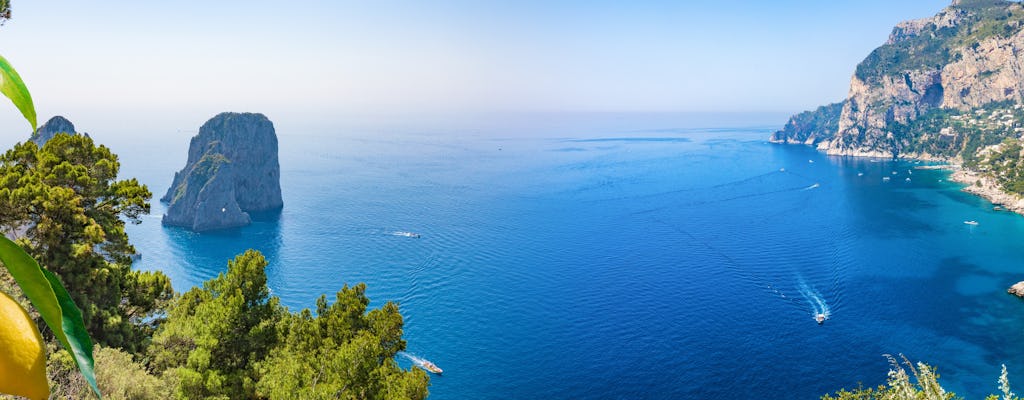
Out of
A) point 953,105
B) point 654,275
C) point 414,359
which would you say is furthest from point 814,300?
point 953,105

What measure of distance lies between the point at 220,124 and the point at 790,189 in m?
107

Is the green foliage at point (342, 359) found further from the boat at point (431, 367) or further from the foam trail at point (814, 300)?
the foam trail at point (814, 300)

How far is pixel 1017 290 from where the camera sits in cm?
5497

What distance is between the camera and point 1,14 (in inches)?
495

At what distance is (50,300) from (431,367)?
43297 millimetres

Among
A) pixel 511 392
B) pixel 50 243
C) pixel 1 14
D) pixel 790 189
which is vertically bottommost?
pixel 511 392

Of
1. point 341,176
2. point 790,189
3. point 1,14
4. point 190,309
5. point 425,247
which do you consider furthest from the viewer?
point 341,176

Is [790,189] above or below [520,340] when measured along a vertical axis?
above

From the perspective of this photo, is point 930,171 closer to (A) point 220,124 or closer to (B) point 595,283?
(B) point 595,283

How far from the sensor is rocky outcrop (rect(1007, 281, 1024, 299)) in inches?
2144

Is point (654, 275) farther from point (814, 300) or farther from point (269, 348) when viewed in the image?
point (269, 348)

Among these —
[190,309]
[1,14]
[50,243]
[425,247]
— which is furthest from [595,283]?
[1,14]

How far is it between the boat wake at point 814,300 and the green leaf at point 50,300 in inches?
2261

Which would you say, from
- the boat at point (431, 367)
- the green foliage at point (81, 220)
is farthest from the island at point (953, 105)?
the green foliage at point (81, 220)
